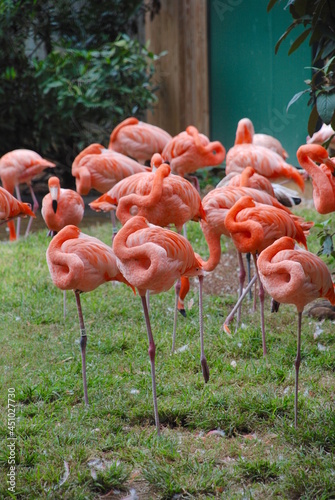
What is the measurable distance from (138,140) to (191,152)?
0.98 meters

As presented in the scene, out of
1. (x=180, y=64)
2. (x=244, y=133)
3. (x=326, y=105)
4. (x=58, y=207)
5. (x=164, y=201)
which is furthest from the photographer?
(x=180, y=64)

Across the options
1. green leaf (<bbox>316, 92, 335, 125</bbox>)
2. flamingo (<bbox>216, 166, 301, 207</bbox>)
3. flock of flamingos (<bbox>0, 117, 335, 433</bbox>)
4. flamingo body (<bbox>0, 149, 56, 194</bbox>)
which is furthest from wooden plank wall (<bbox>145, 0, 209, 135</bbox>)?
green leaf (<bbox>316, 92, 335, 125</bbox>)

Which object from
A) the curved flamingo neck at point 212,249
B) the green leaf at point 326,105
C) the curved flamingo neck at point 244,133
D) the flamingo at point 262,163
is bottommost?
the curved flamingo neck at point 212,249

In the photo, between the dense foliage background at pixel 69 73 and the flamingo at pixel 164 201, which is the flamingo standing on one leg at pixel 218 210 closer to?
the flamingo at pixel 164 201

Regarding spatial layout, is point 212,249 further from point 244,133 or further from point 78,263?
point 244,133

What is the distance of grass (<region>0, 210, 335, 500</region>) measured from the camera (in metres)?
2.77

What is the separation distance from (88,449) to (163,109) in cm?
769

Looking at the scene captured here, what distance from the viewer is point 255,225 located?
12.5ft

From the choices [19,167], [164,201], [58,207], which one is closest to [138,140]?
[19,167]

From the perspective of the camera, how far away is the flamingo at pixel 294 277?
9.96 feet

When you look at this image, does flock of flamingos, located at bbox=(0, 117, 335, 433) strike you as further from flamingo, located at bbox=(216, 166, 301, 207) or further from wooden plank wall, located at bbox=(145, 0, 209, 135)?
wooden plank wall, located at bbox=(145, 0, 209, 135)

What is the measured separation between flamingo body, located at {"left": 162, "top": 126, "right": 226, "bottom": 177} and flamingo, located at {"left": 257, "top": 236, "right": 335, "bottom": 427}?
120 inches

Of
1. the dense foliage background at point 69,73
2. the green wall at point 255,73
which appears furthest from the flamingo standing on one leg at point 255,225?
the dense foliage background at point 69,73

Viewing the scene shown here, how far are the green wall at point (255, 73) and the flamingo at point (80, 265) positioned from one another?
211 inches
